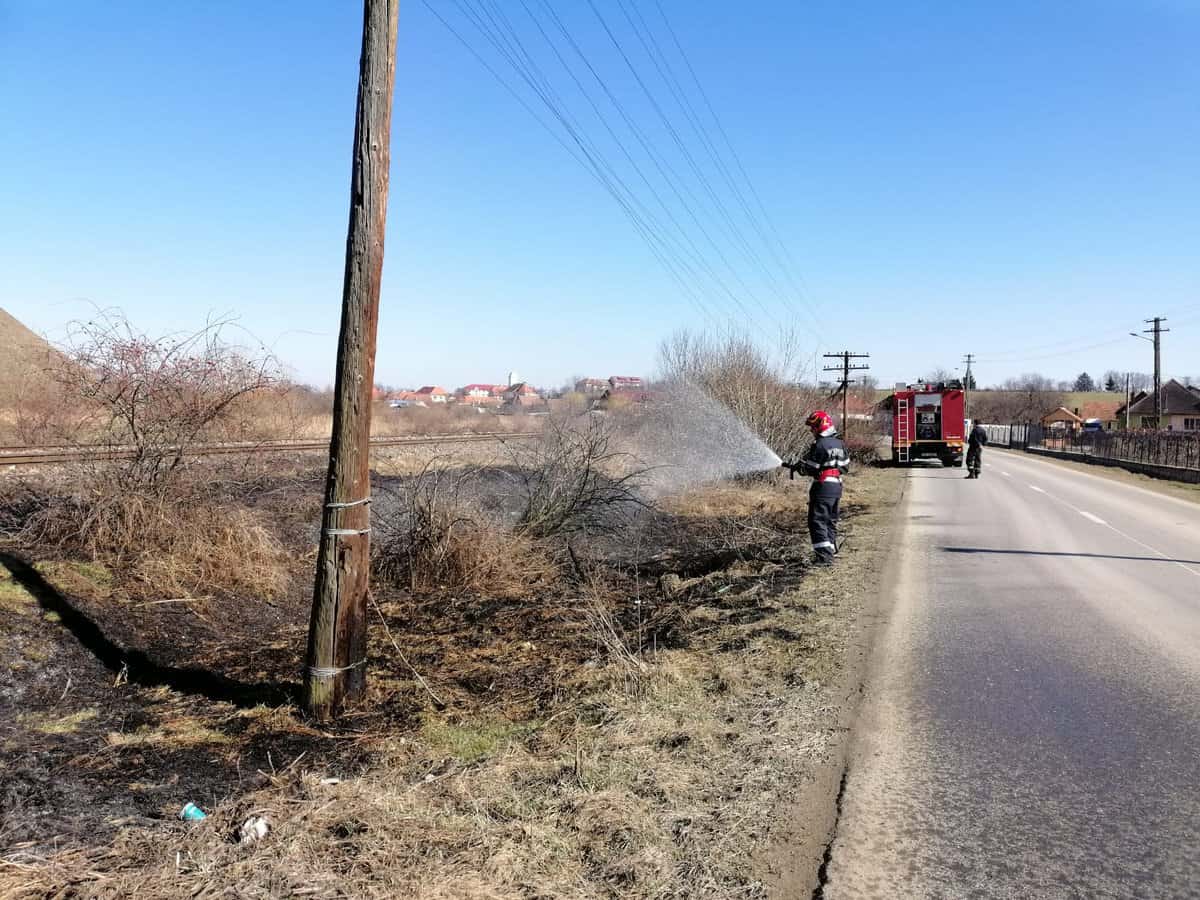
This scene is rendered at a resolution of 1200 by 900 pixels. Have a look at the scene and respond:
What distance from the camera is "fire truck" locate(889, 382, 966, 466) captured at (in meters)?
35.1

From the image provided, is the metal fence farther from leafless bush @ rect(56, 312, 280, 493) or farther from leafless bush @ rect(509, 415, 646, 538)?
leafless bush @ rect(56, 312, 280, 493)

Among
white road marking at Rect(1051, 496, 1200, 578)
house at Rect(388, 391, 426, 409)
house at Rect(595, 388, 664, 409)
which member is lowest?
white road marking at Rect(1051, 496, 1200, 578)

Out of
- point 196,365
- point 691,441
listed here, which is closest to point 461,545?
point 196,365

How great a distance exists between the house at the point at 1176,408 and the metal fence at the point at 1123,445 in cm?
2935

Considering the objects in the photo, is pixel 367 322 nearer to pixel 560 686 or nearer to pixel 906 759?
pixel 560 686

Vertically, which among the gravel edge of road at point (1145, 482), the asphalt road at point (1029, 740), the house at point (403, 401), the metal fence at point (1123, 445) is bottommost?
the asphalt road at point (1029, 740)

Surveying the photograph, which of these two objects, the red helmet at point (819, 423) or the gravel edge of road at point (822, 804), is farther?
the red helmet at point (819, 423)

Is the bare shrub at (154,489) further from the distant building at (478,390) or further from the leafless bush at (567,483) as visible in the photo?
the distant building at (478,390)

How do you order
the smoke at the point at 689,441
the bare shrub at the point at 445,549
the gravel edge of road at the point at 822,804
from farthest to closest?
the smoke at the point at 689,441, the bare shrub at the point at 445,549, the gravel edge of road at the point at 822,804

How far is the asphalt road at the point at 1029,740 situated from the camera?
12.0ft

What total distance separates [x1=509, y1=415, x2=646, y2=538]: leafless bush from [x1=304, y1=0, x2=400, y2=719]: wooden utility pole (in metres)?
6.42

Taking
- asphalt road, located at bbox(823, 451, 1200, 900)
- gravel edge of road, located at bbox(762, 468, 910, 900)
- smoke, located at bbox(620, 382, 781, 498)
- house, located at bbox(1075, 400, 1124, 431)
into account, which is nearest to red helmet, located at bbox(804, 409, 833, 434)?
asphalt road, located at bbox(823, 451, 1200, 900)

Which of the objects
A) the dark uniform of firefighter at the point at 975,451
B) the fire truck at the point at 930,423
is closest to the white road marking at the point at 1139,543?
the dark uniform of firefighter at the point at 975,451

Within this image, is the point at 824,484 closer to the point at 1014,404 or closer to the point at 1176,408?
the point at 1176,408
